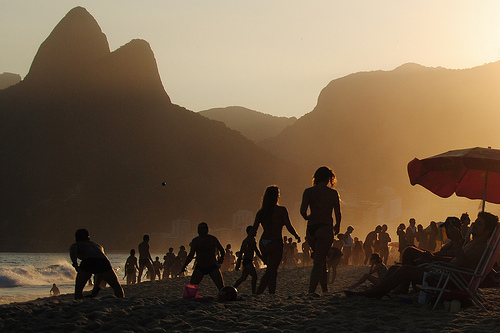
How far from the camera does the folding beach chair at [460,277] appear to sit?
790cm

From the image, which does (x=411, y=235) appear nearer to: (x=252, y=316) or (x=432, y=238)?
(x=432, y=238)

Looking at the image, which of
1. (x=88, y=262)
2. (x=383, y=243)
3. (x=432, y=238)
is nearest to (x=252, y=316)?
(x=88, y=262)

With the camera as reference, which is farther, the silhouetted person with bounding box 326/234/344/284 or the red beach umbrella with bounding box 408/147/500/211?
the silhouetted person with bounding box 326/234/344/284

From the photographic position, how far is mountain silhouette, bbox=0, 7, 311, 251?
16475 centimetres

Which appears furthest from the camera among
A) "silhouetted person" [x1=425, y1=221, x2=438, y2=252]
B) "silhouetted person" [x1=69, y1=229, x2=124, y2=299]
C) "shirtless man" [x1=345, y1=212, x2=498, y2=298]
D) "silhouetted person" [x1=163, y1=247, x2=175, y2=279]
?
"silhouetted person" [x1=163, y1=247, x2=175, y2=279]

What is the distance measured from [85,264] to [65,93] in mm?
178792

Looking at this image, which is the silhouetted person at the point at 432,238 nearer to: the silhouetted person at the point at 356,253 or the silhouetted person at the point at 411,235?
the silhouetted person at the point at 411,235

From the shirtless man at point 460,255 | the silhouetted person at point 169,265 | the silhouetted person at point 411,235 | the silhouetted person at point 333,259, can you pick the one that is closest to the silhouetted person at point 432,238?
the silhouetted person at point 411,235

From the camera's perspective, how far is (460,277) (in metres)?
8.04

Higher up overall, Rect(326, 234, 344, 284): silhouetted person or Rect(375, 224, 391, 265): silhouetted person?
Rect(375, 224, 391, 265): silhouetted person

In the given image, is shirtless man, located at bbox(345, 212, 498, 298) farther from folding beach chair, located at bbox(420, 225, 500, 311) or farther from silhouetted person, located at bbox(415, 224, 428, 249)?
silhouetted person, located at bbox(415, 224, 428, 249)

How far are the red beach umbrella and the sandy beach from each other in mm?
2020

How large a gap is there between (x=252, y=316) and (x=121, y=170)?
161 m

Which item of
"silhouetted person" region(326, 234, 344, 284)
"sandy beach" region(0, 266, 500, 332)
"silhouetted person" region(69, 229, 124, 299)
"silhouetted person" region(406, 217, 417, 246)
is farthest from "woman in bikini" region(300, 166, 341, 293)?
"silhouetted person" region(406, 217, 417, 246)
